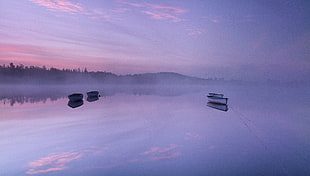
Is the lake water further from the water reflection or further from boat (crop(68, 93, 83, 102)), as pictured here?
the water reflection

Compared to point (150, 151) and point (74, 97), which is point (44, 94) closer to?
point (74, 97)

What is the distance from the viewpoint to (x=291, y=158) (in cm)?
1016

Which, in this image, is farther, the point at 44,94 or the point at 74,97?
the point at 44,94

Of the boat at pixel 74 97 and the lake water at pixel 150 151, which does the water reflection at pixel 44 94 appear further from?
the lake water at pixel 150 151

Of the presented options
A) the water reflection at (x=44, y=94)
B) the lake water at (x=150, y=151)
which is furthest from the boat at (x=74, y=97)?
the lake water at (x=150, y=151)

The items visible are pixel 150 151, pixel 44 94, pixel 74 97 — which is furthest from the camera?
pixel 44 94

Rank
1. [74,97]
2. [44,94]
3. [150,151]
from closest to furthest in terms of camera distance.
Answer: [150,151] < [74,97] < [44,94]

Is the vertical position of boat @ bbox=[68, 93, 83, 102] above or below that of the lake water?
above

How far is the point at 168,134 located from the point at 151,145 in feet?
10.3

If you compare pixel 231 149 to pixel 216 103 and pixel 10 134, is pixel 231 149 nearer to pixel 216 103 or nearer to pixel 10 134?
pixel 10 134

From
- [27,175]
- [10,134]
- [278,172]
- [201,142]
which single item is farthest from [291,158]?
[10,134]

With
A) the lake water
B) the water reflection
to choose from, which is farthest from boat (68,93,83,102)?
the lake water

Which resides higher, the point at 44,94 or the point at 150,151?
the point at 150,151

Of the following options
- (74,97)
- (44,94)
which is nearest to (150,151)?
(74,97)
